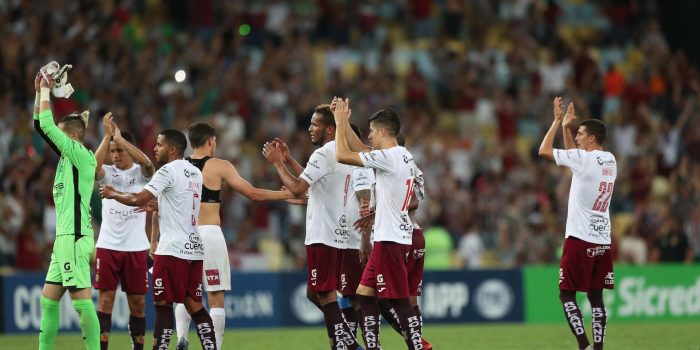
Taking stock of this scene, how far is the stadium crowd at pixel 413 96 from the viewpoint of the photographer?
25.1 meters

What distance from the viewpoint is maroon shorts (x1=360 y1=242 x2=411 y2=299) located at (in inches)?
522

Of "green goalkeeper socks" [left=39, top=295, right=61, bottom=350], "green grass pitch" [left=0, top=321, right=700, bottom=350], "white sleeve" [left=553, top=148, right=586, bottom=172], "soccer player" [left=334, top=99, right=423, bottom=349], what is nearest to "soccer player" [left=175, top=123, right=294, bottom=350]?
"soccer player" [left=334, top=99, right=423, bottom=349]

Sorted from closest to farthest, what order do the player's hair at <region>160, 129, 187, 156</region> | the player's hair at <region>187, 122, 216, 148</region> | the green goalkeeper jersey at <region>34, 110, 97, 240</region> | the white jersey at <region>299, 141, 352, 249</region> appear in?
the green goalkeeper jersey at <region>34, 110, 97, 240</region>
the player's hair at <region>160, 129, 187, 156</region>
the player's hair at <region>187, 122, 216, 148</region>
the white jersey at <region>299, 141, 352, 249</region>

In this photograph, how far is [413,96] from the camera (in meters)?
29.1

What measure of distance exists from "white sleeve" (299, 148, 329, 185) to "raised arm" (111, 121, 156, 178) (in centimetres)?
219

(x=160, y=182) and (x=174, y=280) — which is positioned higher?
(x=160, y=182)

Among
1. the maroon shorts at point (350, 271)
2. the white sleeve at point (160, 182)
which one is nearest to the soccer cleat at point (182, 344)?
the maroon shorts at point (350, 271)

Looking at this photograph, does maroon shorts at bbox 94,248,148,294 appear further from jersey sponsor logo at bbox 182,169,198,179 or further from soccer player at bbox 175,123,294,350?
jersey sponsor logo at bbox 182,169,198,179

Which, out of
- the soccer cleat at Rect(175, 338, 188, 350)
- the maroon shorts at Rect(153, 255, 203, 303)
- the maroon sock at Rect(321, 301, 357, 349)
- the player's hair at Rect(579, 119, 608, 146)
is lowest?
the soccer cleat at Rect(175, 338, 188, 350)

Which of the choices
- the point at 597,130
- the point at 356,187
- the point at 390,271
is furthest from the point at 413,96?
the point at 390,271

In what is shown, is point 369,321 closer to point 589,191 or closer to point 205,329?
point 205,329

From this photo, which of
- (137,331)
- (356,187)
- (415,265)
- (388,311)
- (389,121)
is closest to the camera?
(389,121)

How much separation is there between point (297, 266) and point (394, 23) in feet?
29.4

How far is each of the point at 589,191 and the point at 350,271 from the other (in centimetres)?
312
